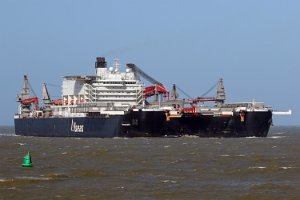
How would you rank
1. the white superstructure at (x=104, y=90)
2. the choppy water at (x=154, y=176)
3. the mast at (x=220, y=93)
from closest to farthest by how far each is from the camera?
the choppy water at (x=154, y=176) → the white superstructure at (x=104, y=90) → the mast at (x=220, y=93)

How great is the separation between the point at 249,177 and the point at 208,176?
6.99ft

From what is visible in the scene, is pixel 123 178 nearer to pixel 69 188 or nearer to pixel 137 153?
pixel 69 188

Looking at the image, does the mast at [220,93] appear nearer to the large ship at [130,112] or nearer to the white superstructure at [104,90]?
the large ship at [130,112]

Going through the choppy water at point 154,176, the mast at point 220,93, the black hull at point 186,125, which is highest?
the mast at point 220,93

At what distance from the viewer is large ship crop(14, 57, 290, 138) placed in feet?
300

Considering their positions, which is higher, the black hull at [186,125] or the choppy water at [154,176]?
the black hull at [186,125]

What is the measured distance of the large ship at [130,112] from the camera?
91.6m

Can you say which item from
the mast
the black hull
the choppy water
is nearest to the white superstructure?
the black hull

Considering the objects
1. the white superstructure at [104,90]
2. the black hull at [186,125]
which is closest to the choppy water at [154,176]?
the black hull at [186,125]

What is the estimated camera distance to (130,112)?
302ft

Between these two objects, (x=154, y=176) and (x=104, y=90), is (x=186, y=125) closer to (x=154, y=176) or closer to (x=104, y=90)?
(x=104, y=90)

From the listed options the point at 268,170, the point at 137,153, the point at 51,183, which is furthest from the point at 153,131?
the point at 51,183

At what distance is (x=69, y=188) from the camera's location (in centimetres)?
3534

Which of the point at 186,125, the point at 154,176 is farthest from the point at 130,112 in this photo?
the point at 154,176
